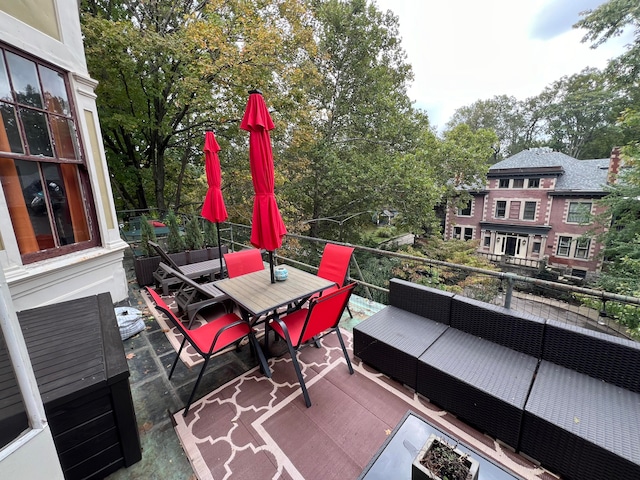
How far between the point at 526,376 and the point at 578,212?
1787 centimetres

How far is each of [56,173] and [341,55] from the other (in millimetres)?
10537

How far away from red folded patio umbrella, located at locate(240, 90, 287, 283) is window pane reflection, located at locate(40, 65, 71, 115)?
267 centimetres

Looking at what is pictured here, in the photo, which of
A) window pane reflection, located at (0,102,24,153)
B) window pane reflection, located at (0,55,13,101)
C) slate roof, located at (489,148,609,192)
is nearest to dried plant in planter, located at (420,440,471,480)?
window pane reflection, located at (0,102,24,153)

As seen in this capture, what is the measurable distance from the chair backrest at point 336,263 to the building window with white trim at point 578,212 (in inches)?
635

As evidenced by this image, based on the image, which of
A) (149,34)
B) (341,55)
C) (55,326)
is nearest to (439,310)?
(55,326)

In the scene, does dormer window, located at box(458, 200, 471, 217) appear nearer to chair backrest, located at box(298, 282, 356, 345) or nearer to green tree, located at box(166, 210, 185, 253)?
green tree, located at box(166, 210, 185, 253)

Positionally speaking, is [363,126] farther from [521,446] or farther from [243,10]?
[521,446]

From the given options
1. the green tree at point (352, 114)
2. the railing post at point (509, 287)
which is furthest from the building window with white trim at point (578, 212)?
the railing post at point (509, 287)

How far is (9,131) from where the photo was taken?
2846mm

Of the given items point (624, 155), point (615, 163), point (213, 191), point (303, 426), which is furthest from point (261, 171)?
point (615, 163)

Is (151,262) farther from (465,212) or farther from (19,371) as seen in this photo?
(465,212)

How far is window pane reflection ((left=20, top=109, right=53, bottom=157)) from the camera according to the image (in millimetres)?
2982

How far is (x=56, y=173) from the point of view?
11.0ft

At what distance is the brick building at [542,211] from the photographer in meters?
14.3
